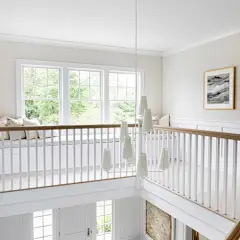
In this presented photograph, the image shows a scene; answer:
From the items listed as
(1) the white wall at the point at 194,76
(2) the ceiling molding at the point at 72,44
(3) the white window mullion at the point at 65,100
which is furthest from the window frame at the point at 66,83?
(1) the white wall at the point at 194,76

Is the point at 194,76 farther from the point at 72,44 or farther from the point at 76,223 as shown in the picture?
the point at 76,223

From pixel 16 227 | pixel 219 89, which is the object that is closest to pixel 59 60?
pixel 219 89

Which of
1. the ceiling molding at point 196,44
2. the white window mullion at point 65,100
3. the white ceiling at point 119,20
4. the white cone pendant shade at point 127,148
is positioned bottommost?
the white cone pendant shade at point 127,148

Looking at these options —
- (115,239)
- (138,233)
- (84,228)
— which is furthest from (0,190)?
(138,233)

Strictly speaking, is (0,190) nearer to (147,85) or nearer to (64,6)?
(64,6)

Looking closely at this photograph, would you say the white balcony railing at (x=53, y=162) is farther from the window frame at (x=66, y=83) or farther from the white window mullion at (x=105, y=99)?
the white window mullion at (x=105, y=99)

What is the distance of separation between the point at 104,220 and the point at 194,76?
394 cm

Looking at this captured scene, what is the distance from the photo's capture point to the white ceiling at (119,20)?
3.38 metres

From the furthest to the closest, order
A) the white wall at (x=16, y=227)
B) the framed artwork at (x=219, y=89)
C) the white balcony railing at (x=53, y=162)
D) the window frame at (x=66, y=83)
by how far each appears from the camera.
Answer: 1. the white wall at (x=16, y=227)
2. the window frame at (x=66, y=83)
3. the framed artwork at (x=219, y=89)
4. the white balcony railing at (x=53, y=162)

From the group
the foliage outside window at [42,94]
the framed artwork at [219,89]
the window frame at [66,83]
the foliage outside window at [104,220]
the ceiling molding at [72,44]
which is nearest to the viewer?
the framed artwork at [219,89]

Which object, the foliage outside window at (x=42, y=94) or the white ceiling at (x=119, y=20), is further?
the foliage outside window at (x=42, y=94)

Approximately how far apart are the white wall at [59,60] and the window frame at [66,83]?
77mm

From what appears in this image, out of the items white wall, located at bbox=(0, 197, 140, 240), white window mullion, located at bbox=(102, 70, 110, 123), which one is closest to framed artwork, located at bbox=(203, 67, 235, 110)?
white window mullion, located at bbox=(102, 70, 110, 123)

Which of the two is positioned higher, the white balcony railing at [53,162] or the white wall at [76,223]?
the white balcony railing at [53,162]
